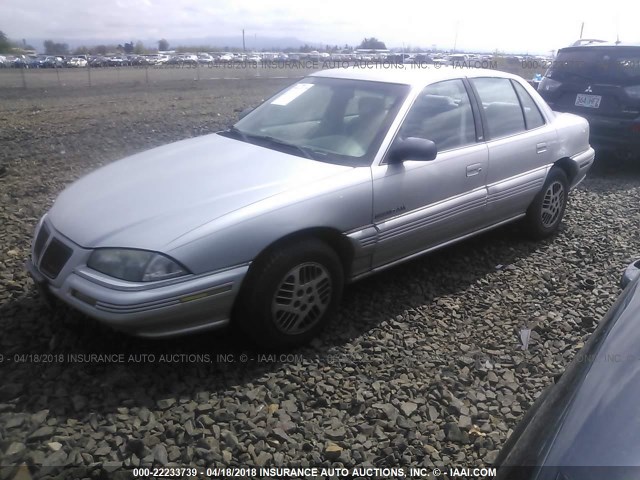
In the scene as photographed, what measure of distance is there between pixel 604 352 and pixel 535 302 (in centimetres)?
206

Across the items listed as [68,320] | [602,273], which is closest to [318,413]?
[68,320]

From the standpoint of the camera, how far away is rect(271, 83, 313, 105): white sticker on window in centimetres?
420

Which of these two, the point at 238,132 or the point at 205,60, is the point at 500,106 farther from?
the point at 205,60

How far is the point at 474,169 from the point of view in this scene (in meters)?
3.96

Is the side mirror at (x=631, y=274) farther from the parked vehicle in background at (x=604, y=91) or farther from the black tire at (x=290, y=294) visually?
the parked vehicle in background at (x=604, y=91)

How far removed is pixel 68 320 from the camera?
322cm

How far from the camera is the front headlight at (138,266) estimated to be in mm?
2609

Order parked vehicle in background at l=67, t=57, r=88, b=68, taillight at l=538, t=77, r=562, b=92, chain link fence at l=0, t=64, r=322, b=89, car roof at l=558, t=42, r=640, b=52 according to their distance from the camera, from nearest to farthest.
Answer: car roof at l=558, t=42, r=640, b=52, taillight at l=538, t=77, r=562, b=92, chain link fence at l=0, t=64, r=322, b=89, parked vehicle in background at l=67, t=57, r=88, b=68

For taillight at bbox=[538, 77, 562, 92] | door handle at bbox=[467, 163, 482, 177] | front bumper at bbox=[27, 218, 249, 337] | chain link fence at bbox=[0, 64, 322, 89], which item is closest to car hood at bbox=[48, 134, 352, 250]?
front bumper at bbox=[27, 218, 249, 337]

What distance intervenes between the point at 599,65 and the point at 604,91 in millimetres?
376

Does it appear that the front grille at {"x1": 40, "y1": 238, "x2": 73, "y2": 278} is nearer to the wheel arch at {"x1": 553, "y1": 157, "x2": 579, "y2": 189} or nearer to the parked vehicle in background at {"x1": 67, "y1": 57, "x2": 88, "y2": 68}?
the wheel arch at {"x1": 553, "y1": 157, "x2": 579, "y2": 189}

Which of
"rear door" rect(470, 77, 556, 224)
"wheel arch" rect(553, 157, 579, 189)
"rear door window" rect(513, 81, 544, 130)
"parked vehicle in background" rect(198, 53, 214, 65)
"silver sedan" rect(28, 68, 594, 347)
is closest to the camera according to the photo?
"silver sedan" rect(28, 68, 594, 347)

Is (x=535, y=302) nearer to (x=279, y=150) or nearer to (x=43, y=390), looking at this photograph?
(x=279, y=150)

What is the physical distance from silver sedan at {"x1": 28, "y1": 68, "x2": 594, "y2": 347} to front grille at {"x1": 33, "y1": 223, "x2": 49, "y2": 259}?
0.01m
